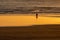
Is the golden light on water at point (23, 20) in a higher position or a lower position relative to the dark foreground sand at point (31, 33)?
higher

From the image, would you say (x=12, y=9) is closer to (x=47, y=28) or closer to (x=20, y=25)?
(x=20, y=25)

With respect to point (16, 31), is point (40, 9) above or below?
above

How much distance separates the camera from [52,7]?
67 centimetres

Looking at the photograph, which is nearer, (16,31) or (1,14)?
(1,14)

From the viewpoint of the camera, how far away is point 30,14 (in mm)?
680

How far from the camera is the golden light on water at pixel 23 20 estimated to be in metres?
0.71

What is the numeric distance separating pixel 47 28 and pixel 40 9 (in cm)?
16

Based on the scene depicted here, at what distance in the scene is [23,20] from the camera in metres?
0.72

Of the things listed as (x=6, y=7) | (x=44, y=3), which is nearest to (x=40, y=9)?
(x=44, y=3)

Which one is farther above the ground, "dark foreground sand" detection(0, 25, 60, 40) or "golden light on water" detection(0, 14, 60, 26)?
"golden light on water" detection(0, 14, 60, 26)

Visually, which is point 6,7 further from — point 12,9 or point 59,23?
point 59,23

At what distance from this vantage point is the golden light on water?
0.71 meters

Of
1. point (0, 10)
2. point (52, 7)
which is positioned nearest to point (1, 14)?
point (0, 10)

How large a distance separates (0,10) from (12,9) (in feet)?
0.17
